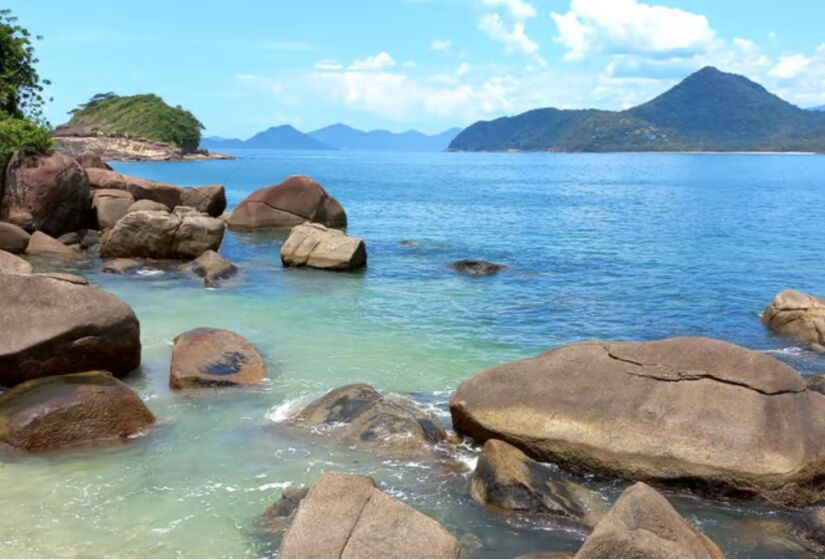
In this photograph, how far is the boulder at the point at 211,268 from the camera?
2308 cm

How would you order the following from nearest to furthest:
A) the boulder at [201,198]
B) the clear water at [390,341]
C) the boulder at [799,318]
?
the clear water at [390,341] < the boulder at [799,318] < the boulder at [201,198]

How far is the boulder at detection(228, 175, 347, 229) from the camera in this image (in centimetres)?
3503

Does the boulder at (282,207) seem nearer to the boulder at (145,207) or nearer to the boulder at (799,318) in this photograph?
the boulder at (145,207)

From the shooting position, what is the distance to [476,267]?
27062mm

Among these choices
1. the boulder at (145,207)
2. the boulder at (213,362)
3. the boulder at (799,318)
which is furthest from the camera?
the boulder at (145,207)

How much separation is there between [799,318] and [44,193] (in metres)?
24.2

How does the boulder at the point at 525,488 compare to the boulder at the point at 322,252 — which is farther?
the boulder at the point at 322,252

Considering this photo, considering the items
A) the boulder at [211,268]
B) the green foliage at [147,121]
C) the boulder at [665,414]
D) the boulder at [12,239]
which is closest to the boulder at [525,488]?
the boulder at [665,414]

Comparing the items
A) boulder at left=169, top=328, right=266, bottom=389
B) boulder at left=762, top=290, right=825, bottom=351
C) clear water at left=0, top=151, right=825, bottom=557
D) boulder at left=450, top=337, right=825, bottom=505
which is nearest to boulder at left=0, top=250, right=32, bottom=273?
clear water at left=0, top=151, right=825, bottom=557

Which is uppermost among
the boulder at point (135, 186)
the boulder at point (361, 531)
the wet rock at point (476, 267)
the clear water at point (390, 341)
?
the boulder at point (135, 186)

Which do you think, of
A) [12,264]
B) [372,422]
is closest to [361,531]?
[372,422]

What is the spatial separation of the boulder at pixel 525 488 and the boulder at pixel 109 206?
2317 cm

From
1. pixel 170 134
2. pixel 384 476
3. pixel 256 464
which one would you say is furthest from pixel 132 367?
pixel 170 134

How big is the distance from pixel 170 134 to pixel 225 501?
145 m
